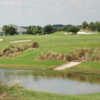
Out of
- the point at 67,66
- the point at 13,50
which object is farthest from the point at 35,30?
the point at 67,66

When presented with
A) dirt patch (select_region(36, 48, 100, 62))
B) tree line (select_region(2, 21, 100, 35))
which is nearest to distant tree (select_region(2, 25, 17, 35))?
tree line (select_region(2, 21, 100, 35))

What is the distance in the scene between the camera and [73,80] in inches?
1081

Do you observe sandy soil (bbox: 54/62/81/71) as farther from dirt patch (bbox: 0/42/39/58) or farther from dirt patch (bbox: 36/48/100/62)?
dirt patch (bbox: 0/42/39/58)

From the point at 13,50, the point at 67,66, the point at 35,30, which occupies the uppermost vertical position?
the point at 13,50

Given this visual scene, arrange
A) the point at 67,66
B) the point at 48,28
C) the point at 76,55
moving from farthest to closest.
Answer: the point at 48,28
the point at 76,55
the point at 67,66

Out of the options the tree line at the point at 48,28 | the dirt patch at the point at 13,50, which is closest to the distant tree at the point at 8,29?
the tree line at the point at 48,28

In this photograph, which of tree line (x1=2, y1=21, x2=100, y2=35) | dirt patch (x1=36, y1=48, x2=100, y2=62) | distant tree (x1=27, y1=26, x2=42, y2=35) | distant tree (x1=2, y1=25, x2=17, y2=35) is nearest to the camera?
dirt patch (x1=36, y1=48, x2=100, y2=62)

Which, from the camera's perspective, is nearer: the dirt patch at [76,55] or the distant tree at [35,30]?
the dirt patch at [76,55]

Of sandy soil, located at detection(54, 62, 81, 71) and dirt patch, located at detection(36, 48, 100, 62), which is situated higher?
dirt patch, located at detection(36, 48, 100, 62)

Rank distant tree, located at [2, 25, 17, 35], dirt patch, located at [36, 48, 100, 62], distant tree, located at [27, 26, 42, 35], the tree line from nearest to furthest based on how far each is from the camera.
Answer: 1. dirt patch, located at [36, 48, 100, 62]
2. the tree line
3. distant tree, located at [2, 25, 17, 35]
4. distant tree, located at [27, 26, 42, 35]

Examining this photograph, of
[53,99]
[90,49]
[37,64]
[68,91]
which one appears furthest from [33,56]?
[53,99]

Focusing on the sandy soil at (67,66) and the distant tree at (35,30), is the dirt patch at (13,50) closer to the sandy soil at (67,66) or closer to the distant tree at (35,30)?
the sandy soil at (67,66)

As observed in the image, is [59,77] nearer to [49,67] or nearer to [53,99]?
[49,67]

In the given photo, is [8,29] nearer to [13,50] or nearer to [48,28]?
[48,28]
